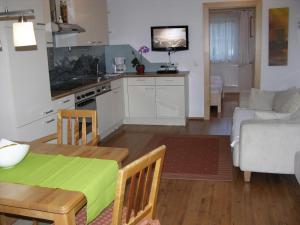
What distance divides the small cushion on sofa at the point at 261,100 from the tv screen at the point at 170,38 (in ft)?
5.68

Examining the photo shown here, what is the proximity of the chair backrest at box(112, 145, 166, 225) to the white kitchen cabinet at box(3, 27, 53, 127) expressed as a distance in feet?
6.68

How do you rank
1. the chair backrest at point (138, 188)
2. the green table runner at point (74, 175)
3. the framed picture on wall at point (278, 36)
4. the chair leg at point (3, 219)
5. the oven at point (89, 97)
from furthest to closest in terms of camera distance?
1. the framed picture on wall at point (278, 36)
2. the oven at point (89, 97)
3. the chair leg at point (3, 219)
4. the green table runner at point (74, 175)
5. the chair backrest at point (138, 188)

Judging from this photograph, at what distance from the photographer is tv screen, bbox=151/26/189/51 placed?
622 centimetres

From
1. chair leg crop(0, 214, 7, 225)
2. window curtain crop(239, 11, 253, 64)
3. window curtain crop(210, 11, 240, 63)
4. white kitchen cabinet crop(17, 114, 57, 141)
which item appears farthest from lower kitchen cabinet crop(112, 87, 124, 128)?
window curtain crop(239, 11, 253, 64)

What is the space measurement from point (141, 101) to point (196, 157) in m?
2.07

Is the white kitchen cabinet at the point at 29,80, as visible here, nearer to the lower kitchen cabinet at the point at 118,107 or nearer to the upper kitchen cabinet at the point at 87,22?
the upper kitchen cabinet at the point at 87,22

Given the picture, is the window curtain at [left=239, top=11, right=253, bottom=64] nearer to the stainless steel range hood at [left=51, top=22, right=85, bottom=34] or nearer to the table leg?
the stainless steel range hood at [left=51, top=22, right=85, bottom=34]

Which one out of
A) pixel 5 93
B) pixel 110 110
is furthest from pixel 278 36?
pixel 5 93

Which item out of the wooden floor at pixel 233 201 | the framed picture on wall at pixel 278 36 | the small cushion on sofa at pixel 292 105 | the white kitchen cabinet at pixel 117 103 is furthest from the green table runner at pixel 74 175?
the framed picture on wall at pixel 278 36

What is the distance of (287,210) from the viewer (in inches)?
118

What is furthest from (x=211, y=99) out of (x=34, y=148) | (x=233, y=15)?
(x=34, y=148)

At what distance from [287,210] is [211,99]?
427cm

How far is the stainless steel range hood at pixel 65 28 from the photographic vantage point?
421 cm

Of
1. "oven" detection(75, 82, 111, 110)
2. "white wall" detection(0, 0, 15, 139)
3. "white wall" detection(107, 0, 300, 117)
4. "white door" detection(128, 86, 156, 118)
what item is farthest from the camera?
"white door" detection(128, 86, 156, 118)
